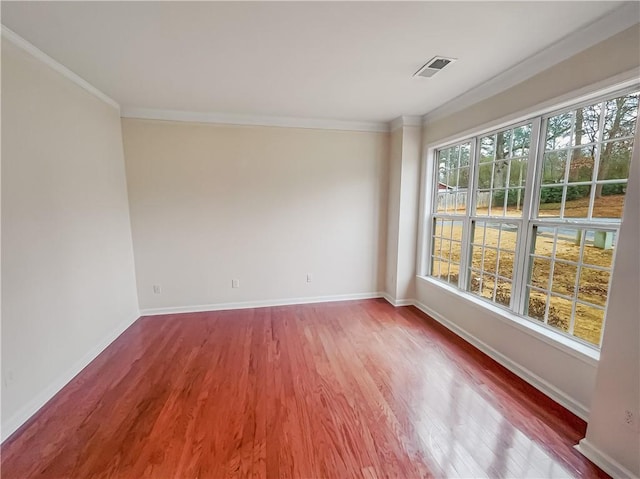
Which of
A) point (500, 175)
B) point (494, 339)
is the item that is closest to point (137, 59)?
point (500, 175)

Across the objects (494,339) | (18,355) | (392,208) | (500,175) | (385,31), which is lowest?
(494,339)

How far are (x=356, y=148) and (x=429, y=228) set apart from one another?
151cm

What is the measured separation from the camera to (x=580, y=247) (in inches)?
73.7

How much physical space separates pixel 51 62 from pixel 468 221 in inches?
156

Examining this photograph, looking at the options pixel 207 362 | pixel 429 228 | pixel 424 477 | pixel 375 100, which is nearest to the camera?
pixel 424 477

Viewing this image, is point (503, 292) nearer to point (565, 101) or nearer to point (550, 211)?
point (550, 211)

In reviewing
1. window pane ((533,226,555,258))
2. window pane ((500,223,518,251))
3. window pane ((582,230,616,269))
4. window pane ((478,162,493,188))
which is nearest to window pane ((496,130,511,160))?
window pane ((478,162,493,188))

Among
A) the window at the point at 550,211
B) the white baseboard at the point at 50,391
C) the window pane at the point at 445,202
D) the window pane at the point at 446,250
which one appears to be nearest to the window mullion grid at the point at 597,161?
the window at the point at 550,211

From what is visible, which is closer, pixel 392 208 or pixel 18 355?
pixel 18 355

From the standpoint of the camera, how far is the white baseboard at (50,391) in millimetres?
1647

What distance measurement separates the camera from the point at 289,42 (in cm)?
181

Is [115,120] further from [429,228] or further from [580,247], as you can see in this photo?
[580,247]

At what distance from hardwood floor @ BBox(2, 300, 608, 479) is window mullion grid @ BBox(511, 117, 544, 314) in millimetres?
669

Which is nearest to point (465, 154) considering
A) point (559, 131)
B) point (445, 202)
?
point (445, 202)
